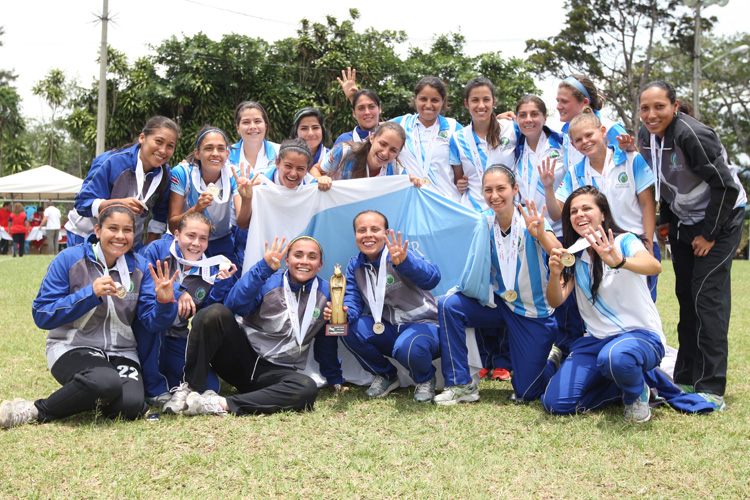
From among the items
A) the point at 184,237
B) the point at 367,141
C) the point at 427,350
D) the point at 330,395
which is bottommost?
the point at 330,395

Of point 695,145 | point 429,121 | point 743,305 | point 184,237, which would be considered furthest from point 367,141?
point 743,305

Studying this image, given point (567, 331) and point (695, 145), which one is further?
point (567, 331)

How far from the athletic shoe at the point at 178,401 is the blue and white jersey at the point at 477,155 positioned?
2845mm

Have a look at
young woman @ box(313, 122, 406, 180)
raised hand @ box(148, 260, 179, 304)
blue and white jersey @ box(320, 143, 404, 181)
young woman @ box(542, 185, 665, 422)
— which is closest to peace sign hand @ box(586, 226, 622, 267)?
young woman @ box(542, 185, 665, 422)

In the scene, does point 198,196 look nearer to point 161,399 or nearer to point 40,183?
point 161,399

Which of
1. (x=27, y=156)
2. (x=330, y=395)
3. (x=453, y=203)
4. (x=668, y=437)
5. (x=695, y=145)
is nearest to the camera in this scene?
(x=668, y=437)

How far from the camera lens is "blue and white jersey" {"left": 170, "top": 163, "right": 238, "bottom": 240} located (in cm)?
539

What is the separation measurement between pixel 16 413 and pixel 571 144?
4563 millimetres

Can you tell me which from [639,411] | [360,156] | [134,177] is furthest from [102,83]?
[639,411]

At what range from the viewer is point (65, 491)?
308 centimetres

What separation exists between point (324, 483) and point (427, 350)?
1.71 meters

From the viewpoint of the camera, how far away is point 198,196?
5.41 m

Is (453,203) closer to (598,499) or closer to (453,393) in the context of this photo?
(453,393)

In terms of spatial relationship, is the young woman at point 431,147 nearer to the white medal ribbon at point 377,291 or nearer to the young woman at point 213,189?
the white medal ribbon at point 377,291
